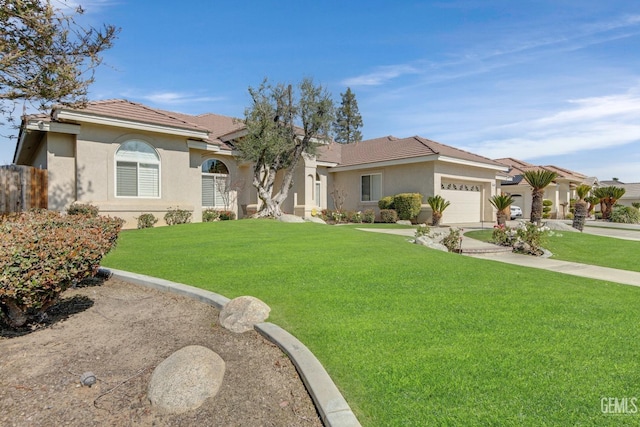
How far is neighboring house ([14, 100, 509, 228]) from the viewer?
585 inches

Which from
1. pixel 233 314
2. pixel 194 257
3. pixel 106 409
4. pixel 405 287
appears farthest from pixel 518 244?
pixel 106 409

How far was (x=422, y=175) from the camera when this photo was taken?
22469mm

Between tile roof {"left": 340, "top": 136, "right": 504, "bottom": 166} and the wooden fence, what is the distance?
1742 cm

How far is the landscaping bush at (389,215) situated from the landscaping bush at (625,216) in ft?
67.9

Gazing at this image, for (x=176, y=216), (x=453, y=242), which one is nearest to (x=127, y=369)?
(x=453, y=242)

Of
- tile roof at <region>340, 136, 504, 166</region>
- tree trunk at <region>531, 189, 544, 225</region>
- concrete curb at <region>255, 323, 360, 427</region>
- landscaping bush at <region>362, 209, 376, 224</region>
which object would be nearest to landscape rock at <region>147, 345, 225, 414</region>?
concrete curb at <region>255, 323, 360, 427</region>

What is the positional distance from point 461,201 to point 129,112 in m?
20.3

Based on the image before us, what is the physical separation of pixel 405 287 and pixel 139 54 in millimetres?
11173

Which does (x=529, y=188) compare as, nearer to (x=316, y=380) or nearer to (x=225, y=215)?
(x=225, y=215)

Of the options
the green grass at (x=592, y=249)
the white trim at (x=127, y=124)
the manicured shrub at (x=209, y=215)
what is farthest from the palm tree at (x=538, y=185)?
the white trim at (x=127, y=124)

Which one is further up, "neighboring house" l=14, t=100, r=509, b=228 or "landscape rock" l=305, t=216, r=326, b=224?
"neighboring house" l=14, t=100, r=509, b=228

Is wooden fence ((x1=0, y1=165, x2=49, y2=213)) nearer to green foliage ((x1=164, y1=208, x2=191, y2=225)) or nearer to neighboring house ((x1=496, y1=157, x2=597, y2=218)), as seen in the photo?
green foliage ((x1=164, y1=208, x2=191, y2=225))

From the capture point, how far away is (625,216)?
2934 centimetres

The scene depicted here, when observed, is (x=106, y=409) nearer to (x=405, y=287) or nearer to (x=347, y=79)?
(x=405, y=287)
